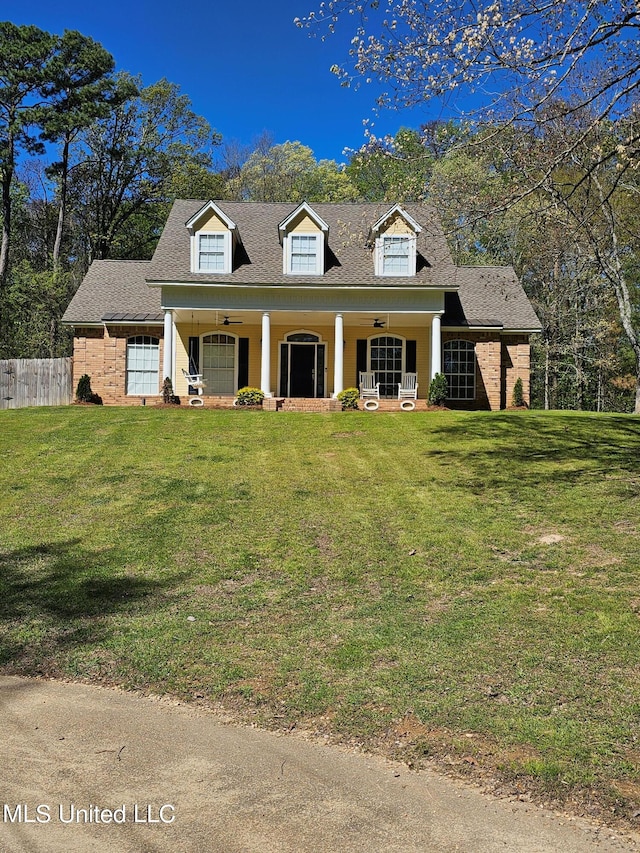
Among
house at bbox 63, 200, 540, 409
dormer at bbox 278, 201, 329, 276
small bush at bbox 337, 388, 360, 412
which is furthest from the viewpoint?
dormer at bbox 278, 201, 329, 276

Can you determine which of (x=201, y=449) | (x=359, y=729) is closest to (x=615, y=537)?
(x=359, y=729)

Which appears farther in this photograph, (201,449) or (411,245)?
(411,245)

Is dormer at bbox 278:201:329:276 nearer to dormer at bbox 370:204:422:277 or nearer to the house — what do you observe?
the house

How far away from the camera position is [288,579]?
668 centimetres

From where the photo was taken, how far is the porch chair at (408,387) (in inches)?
818

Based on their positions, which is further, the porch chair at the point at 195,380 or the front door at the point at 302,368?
the front door at the point at 302,368

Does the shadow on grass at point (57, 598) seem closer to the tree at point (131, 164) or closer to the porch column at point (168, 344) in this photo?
the porch column at point (168, 344)

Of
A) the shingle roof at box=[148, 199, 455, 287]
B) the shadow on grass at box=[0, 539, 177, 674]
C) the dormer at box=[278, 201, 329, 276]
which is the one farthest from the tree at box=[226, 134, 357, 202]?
the shadow on grass at box=[0, 539, 177, 674]

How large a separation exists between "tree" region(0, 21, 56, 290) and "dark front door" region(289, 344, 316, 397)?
50.0 ft

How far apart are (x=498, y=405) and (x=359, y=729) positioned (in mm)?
19216

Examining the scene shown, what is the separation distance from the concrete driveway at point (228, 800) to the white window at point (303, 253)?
18.1 m

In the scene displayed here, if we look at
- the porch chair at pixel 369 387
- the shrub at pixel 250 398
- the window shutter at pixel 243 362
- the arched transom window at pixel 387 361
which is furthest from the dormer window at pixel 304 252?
the shrub at pixel 250 398

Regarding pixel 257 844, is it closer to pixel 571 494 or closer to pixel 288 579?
pixel 288 579

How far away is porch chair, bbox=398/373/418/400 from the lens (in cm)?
2078
